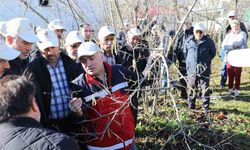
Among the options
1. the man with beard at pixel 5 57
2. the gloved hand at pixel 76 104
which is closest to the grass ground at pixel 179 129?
the gloved hand at pixel 76 104

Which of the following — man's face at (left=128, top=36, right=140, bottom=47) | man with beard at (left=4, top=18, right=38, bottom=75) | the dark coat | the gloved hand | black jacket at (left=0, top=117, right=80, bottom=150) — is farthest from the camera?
the dark coat

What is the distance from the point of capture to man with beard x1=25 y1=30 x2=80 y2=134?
3541 millimetres

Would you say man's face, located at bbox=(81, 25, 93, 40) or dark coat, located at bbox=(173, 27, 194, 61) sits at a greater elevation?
man's face, located at bbox=(81, 25, 93, 40)

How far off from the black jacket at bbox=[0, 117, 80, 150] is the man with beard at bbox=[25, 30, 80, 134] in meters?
1.63

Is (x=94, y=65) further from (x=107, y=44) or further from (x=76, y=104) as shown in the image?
(x=107, y=44)

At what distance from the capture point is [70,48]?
4.57m

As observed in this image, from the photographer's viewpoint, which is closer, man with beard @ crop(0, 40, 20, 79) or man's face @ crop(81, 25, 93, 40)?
man with beard @ crop(0, 40, 20, 79)

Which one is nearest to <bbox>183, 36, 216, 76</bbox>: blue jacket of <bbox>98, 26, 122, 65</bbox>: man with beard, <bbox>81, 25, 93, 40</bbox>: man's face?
<bbox>81, 25, 93, 40</bbox>: man's face

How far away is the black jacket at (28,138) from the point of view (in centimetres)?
177

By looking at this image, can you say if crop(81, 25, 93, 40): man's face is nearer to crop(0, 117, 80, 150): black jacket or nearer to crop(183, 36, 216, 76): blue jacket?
crop(183, 36, 216, 76): blue jacket

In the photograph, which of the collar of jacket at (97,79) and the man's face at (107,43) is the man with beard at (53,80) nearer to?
the collar of jacket at (97,79)

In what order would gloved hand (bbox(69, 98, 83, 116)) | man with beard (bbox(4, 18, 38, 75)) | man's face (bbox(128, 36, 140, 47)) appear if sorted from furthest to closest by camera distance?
1. man's face (bbox(128, 36, 140, 47))
2. man with beard (bbox(4, 18, 38, 75))
3. gloved hand (bbox(69, 98, 83, 116))

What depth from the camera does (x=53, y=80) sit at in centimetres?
361

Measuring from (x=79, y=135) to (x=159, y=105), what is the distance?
1.75 metres
